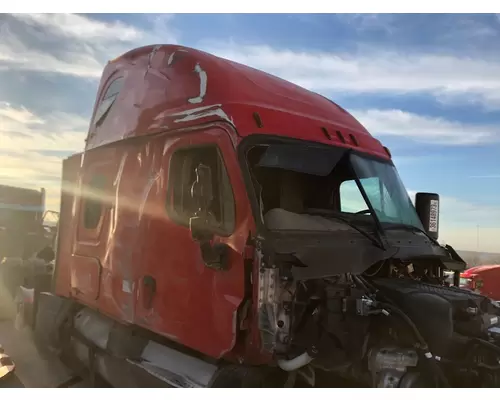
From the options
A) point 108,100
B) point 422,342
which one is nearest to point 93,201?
point 108,100

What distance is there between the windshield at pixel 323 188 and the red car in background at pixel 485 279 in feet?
6.84

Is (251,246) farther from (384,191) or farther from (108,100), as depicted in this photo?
(108,100)

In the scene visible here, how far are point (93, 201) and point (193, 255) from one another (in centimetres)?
178

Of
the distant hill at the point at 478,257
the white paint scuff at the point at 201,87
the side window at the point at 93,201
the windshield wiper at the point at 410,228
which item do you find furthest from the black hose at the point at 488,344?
the side window at the point at 93,201

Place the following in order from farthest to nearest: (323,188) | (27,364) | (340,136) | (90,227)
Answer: (27,364) < (90,227) < (323,188) < (340,136)

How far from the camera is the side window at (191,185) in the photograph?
309 cm

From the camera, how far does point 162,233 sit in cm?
344

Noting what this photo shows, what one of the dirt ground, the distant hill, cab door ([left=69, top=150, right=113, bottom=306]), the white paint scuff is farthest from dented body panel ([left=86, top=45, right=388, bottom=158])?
the dirt ground

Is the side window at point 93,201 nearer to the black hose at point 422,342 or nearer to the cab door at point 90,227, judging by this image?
the cab door at point 90,227

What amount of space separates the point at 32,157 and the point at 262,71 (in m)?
1.98

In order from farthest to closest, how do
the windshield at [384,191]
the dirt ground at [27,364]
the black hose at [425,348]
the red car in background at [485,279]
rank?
the red car in background at [485,279] < the dirt ground at [27,364] < the windshield at [384,191] < the black hose at [425,348]

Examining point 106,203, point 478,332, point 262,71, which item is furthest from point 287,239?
point 106,203

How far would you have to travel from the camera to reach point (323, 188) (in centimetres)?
434
